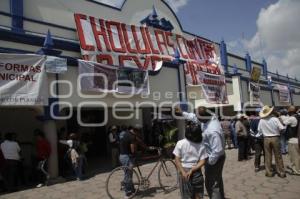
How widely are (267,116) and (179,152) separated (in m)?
4.37

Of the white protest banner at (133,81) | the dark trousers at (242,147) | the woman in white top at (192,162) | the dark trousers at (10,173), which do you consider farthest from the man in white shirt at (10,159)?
the dark trousers at (242,147)

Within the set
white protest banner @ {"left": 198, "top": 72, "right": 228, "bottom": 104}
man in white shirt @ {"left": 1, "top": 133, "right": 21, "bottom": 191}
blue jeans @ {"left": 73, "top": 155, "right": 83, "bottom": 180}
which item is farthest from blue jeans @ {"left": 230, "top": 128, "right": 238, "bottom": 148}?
man in white shirt @ {"left": 1, "top": 133, "right": 21, "bottom": 191}

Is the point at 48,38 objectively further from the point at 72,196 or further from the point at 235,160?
the point at 235,160

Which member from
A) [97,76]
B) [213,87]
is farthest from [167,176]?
[213,87]

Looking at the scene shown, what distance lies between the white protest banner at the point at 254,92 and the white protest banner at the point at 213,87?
12.3ft

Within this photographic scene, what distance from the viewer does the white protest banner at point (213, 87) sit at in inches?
683

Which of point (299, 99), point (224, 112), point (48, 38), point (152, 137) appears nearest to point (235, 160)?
point (152, 137)

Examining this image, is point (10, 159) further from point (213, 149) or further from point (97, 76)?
point (213, 149)

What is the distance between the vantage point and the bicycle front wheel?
8625 millimetres

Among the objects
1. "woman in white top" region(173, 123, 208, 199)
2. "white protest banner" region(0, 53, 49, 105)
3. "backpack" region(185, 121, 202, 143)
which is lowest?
"woman in white top" region(173, 123, 208, 199)

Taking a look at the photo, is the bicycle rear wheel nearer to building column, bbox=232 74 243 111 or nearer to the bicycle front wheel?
the bicycle front wheel

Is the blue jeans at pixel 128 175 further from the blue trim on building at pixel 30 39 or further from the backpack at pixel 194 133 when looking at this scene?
the blue trim on building at pixel 30 39

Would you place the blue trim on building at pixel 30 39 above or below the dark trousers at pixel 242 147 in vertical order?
above

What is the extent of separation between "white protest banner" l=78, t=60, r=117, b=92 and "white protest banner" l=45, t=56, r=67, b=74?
2.23 feet
